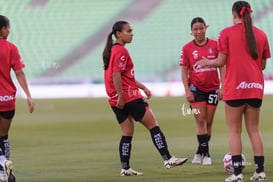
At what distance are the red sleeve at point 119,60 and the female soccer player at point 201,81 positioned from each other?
160cm

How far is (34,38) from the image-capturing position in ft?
142

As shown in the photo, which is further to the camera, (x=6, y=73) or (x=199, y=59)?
(x=199, y=59)

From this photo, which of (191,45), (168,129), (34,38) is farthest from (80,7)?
(191,45)

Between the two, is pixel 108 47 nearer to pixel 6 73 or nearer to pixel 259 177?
pixel 6 73

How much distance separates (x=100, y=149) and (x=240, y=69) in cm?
533

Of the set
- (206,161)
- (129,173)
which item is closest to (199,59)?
(206,161)

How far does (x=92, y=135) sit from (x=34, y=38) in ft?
96.0

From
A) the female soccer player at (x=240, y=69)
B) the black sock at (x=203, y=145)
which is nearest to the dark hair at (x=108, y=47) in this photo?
the female soccer player at (x=240, y=69)

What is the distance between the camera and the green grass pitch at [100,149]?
8.09m

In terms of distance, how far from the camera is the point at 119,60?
7.75m

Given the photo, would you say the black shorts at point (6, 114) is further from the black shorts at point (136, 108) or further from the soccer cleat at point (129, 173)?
the soccer cleat at point (129, 173)

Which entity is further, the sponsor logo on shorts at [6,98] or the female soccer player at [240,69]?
the sponsor logo on shorts at [6,98]

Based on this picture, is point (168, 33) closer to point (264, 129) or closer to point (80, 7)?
point (80, 7)

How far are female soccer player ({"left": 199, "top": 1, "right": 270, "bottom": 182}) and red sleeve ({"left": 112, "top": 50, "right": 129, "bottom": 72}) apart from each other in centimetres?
114
